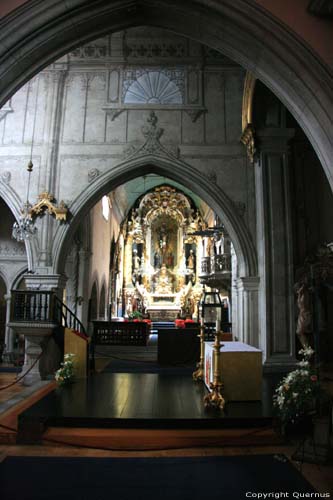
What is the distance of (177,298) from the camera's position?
23.4 meters

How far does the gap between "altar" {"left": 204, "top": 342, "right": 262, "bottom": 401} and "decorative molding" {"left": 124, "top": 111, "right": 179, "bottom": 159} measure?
6.95 metres

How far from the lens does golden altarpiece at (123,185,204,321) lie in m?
23.4

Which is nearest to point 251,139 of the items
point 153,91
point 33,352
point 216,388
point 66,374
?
point 153,91

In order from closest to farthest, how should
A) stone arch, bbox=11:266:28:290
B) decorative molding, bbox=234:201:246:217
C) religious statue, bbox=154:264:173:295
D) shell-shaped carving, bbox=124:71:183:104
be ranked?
decorative molding, bbox=234:201:246:217 < shell-shaped carving, bbox=124:71:183:104 < stone arch, bbox=11:266:28:290 < religious statue, bbox=154:264:173:295

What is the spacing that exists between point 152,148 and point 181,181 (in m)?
1.24

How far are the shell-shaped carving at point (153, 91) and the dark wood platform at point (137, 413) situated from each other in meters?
8.37

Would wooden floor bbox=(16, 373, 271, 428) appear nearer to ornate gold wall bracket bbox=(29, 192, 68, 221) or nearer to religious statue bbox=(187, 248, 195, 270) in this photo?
ornate gold wall bracket bbox=(29, 192, 68, 221)

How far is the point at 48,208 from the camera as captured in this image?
1088cm

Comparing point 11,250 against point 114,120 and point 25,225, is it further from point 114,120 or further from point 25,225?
point 114,120

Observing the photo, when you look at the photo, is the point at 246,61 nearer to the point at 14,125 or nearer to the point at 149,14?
the point at 149,14

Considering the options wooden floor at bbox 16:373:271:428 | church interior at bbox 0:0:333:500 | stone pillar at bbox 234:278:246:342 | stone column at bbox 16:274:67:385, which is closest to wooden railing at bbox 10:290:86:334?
church interior at bbox 0:0:333:500

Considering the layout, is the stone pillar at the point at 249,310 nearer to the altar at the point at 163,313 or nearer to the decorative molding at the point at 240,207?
the decorative molding at the point at 240,207

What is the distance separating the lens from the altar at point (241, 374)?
5.73m

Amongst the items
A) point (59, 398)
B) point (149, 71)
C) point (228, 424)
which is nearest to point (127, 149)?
point (149, 71)
